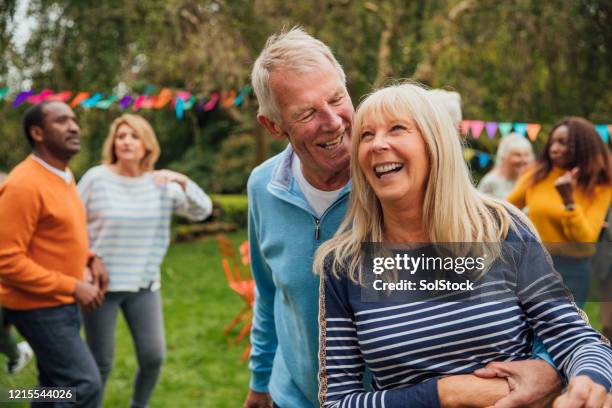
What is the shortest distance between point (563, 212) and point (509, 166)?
5.72ft

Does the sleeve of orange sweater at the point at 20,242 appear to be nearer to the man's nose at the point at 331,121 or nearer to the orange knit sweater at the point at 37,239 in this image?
the orange knit sweater at the point at 37,239

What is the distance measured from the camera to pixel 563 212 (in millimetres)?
3973

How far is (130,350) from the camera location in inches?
236

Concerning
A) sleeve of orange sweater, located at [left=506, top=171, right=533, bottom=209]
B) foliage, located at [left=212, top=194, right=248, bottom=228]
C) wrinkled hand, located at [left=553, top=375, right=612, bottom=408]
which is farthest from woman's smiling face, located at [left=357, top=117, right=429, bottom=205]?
foliage, located at [left=212, top=194, right=248, bottom=228]

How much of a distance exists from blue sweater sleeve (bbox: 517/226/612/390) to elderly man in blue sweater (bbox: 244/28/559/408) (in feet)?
1.88

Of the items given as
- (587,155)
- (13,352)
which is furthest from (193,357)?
(587,155)

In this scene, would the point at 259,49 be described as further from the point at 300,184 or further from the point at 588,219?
the point at 300,184

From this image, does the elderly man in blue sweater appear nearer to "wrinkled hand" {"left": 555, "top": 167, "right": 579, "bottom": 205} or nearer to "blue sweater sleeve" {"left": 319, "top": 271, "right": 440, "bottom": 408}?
"blue sweater sleeve" {"left": 319, "top": 271, "right": 440, "bottom": 408}

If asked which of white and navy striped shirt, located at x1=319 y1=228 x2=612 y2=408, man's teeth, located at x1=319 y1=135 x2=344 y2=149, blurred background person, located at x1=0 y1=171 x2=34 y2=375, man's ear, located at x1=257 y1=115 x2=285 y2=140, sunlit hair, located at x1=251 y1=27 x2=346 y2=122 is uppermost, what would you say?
sunlit hair, located at x1=251 y1=27 x2=346 y2=122

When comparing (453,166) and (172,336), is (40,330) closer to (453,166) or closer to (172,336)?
(453,166)

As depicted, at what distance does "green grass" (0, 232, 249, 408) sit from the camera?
4.86 meters

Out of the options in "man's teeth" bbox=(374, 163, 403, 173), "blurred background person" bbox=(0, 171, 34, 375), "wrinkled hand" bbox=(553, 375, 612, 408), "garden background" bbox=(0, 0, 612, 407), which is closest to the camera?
"wrinkled hand" bbox=(553, 375, 612, 408)

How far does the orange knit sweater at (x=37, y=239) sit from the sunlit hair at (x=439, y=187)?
2058mm

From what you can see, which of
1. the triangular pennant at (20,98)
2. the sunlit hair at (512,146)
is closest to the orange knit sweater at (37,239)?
the sunlit hair at (512,146)
